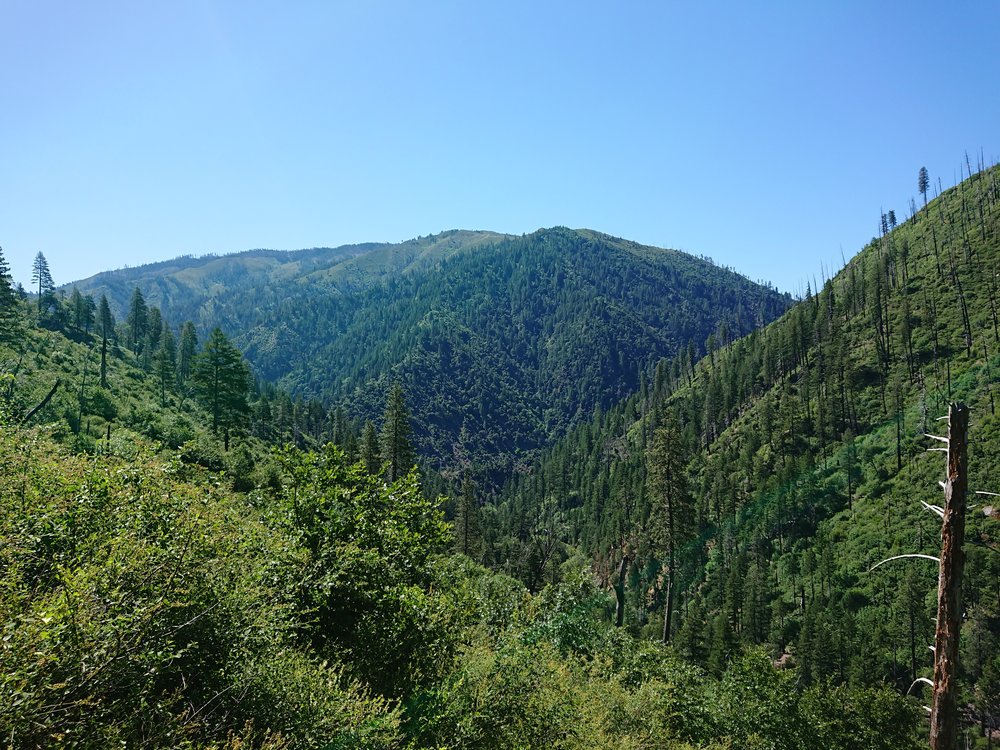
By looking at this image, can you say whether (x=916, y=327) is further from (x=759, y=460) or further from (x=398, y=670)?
(x=398, y=670)

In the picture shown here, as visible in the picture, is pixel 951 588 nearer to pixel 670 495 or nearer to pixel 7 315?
pixel 670 495

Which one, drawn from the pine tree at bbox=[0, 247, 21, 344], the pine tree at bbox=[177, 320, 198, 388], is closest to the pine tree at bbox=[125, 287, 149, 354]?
the pine tree at bbox=[177, 320, 198, 388]

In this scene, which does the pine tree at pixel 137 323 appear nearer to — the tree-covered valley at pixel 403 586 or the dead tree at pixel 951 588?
the tree-covered valley at pixel 403 586

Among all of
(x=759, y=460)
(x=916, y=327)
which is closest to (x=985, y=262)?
(x=916, y=327)

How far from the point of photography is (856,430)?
120 meters

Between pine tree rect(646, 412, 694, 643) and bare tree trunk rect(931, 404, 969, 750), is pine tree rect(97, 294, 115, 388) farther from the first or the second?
bare tree trunk rect(931, 404, 969, 750)

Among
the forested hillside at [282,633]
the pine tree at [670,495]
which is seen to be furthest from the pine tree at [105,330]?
the pine tree at [670,495]

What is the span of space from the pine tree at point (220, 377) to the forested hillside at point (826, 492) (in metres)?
35.4

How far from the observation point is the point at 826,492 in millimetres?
109062

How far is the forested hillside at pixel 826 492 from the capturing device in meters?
76.1

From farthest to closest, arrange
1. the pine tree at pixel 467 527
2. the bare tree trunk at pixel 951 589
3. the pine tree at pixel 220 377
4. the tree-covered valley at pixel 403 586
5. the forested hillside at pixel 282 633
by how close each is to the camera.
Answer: the pine tree at pixel 467 527 < the pine tree at pixel 220 377 < the tree-covered valley at pixel 403 586 < the bare tree trunk at pixel 951 589 < the forested hillside at pixel 282 633

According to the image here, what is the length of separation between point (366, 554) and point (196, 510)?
435 centimetres

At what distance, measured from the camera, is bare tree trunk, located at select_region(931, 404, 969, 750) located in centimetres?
826

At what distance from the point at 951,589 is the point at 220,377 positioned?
53.9 m
